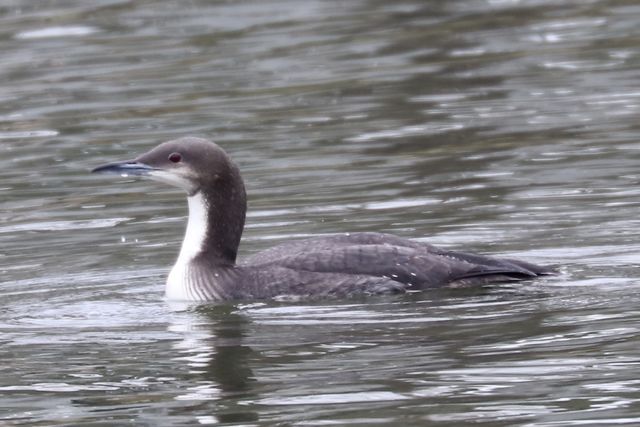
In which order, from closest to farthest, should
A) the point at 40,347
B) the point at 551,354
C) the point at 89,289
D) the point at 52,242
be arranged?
the point at 551,354 < the point at 40,347 < the point at 89,289 < the point at 52,242

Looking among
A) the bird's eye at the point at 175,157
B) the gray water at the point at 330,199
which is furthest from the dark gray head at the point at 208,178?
the gray water at the point at 330,199

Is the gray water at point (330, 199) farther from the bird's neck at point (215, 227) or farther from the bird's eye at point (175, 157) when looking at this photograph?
the bird's eye at point (175, 157)

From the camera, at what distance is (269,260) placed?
34.5ft

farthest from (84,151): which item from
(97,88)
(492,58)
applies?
(492,58)

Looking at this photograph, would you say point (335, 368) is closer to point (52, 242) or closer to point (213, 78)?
point (52, 242)

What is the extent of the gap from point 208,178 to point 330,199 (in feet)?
8.50

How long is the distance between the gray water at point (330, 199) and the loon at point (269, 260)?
Result: 144 millimetres

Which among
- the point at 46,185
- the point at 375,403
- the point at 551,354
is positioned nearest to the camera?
the point at 375,403

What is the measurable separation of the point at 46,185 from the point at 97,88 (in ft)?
14.7

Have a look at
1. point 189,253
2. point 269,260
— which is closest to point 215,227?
point 189,253

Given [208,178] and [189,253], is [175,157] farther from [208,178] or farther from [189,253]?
[189,253]

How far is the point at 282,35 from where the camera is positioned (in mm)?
20562

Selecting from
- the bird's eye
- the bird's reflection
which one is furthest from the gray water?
the bird's eye

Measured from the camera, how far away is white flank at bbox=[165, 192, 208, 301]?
10477mm
